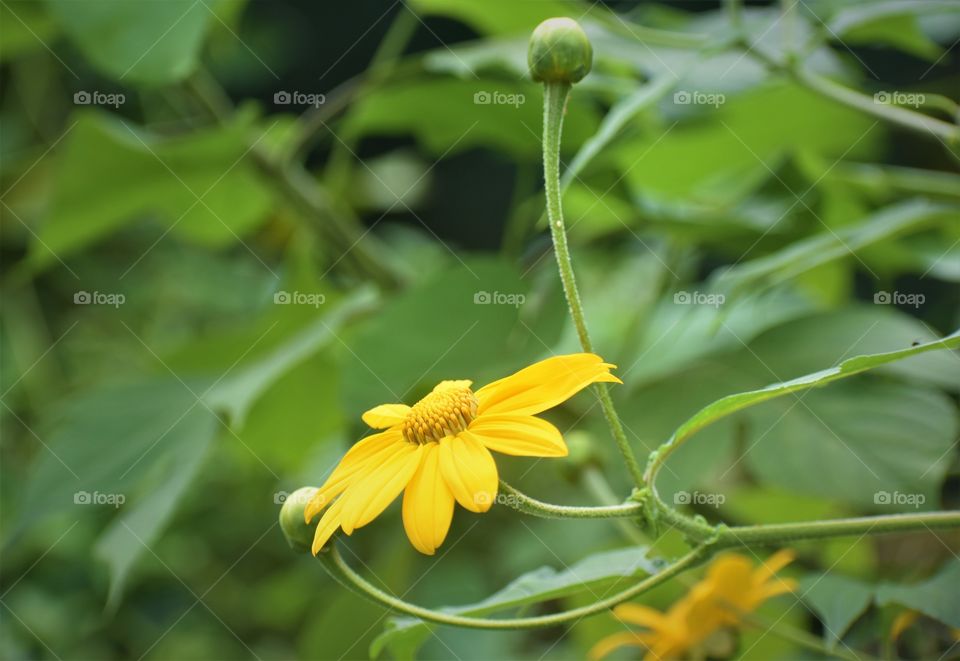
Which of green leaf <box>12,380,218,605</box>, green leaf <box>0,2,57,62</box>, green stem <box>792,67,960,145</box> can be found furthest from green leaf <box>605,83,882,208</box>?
green leaf <box>0,2,57,62</box>

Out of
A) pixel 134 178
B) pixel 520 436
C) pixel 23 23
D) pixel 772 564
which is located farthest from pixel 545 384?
pixel 23 23

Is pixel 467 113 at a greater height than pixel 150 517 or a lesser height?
greater

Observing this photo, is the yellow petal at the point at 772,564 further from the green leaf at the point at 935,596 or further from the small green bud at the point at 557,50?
the small green bud at the point at 557,50

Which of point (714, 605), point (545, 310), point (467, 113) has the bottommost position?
point (714, 605)

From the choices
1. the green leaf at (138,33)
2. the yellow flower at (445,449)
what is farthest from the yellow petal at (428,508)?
the green leaf at (138,33)

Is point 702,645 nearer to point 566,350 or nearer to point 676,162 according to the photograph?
point 566,350

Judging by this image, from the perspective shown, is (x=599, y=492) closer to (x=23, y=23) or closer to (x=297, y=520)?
(x=297, y=520)

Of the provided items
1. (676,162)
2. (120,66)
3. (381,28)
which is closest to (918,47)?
(676,162)
